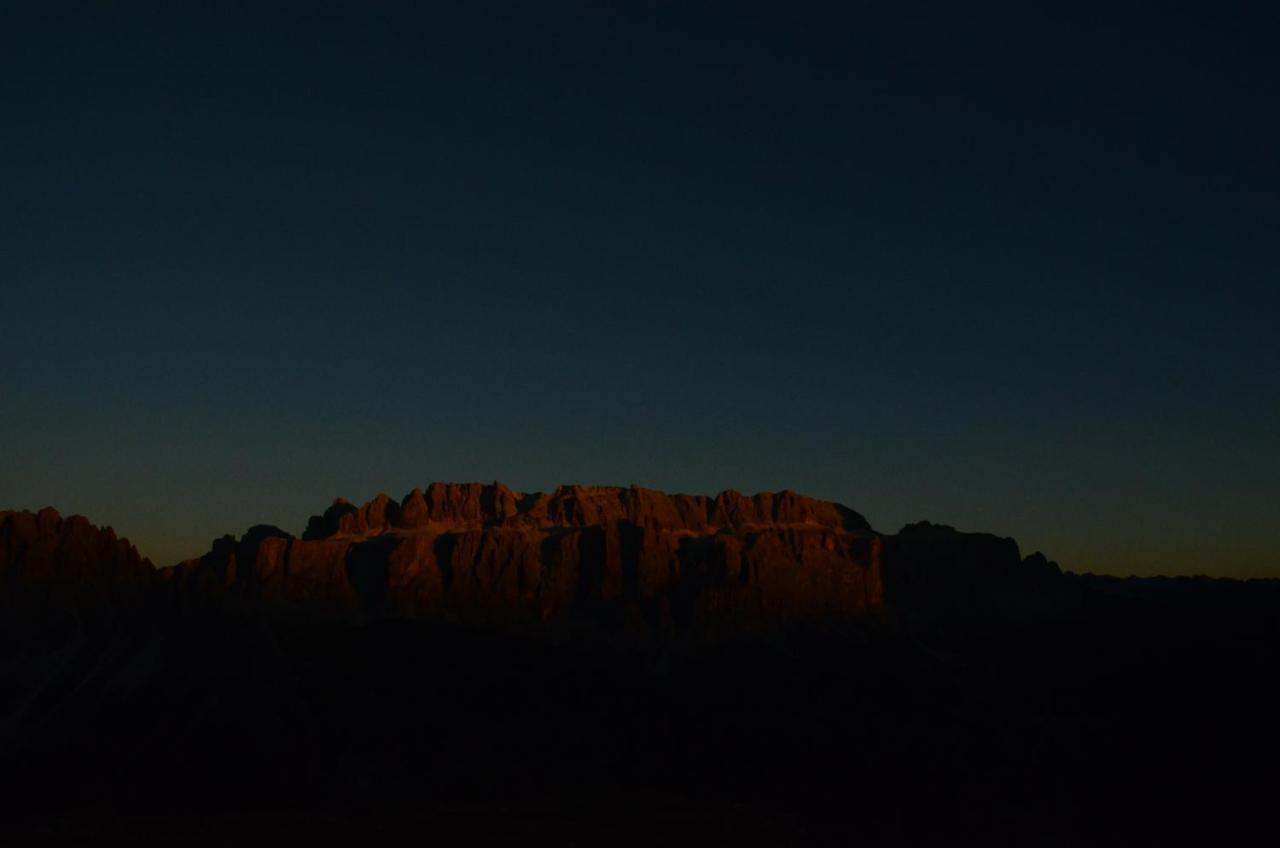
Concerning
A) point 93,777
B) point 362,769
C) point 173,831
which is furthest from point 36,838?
point 362,769

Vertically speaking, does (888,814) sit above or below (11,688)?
below

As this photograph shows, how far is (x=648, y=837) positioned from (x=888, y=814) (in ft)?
141

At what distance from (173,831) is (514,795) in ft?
179

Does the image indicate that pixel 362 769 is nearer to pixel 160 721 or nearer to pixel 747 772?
pixel 160 721

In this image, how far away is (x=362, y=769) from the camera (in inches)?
7347

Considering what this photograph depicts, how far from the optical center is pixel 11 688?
652ft

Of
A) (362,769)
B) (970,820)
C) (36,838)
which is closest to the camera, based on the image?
(36,838)

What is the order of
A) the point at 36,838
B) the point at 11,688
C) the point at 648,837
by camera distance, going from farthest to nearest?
the point at 11,688
the point at 648,837
the point at 36,838

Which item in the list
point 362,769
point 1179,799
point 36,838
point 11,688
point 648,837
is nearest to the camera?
point 36,838

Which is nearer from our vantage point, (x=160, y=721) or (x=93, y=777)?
(x=93, y=777)

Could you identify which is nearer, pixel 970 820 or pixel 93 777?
pixel 970 820

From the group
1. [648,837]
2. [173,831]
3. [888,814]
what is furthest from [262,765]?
[888,814]

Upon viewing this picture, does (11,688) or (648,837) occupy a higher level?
(11,688)

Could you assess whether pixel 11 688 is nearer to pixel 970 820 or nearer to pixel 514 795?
pixel 514 795
